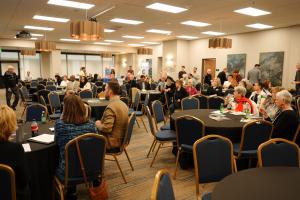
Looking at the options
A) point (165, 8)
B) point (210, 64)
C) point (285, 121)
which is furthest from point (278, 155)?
point (210, 64)

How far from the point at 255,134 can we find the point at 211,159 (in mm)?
1213

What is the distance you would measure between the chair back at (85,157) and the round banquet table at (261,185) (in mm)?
1253

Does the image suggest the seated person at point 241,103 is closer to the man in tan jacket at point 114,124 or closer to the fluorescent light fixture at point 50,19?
the man in tan jacket at point 114,124

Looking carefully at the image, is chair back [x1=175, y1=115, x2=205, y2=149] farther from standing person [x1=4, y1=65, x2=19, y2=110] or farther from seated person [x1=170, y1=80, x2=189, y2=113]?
standing person [x1=4, y1=65, x2=19, y2=110]

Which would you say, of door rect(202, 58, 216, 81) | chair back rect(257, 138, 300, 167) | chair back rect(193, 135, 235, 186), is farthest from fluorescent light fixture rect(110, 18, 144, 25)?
chair back rect(257, 138, 300, 167)

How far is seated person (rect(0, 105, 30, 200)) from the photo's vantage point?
1927mm

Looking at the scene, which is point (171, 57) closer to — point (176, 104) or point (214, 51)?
point (214, 51)

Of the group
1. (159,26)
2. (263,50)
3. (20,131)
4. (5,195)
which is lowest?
(5,195)

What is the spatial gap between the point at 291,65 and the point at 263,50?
4.64 feet

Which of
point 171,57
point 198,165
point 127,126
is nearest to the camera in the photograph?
point 198,165

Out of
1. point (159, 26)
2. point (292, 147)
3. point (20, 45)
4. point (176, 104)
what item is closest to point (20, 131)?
point (292, 147)

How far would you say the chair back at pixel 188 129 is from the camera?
3328mm

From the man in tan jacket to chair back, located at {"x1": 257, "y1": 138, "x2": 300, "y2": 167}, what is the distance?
1.77 m

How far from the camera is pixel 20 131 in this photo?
2.84 metres
